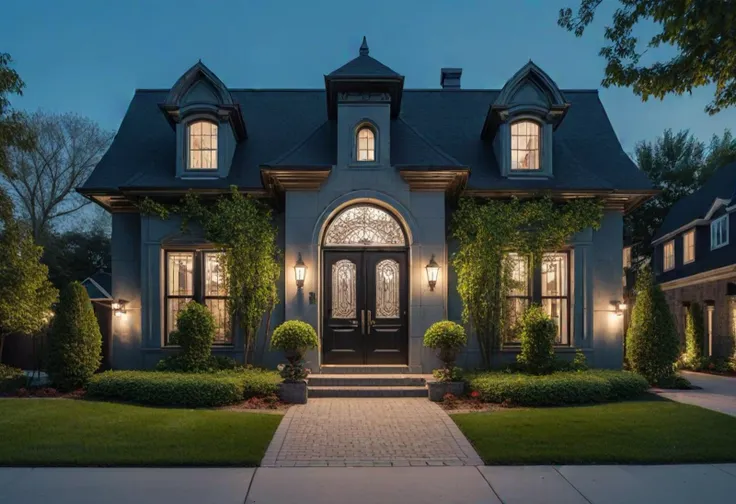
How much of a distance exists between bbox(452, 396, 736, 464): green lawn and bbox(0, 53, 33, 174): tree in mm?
10800

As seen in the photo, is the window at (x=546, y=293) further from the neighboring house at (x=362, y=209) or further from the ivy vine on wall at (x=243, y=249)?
the ivy vine on wall at (x=243, y=249)

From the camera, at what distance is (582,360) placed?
1218cm

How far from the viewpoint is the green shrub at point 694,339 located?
1758 centimetres

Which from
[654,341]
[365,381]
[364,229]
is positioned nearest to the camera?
[365,381]

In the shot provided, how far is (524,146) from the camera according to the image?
13.2 meters

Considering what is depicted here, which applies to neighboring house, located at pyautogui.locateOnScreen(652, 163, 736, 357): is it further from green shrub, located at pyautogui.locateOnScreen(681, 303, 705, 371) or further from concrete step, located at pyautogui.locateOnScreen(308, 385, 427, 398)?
concrete step, located at pyautogui.locateOnScreen(308, 385, 427, 398)

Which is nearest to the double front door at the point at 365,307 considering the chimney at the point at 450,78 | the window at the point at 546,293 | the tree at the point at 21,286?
the window at the point at 546,293

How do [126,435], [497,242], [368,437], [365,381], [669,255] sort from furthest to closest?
1. [669,255]
2. [497,242]
3. [365,381]
4. [368,437]
5. [126,435]

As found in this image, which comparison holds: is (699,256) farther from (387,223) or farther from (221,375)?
(221,375)

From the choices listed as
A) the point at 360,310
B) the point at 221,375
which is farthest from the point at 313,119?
the point at 221,375

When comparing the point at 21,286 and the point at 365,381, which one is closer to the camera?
the point at 365,381

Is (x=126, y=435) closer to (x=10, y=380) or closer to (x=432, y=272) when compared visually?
(x=10, y=380)

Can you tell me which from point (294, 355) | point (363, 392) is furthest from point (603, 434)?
point (294, 355)

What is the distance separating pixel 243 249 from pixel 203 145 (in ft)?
9.71
